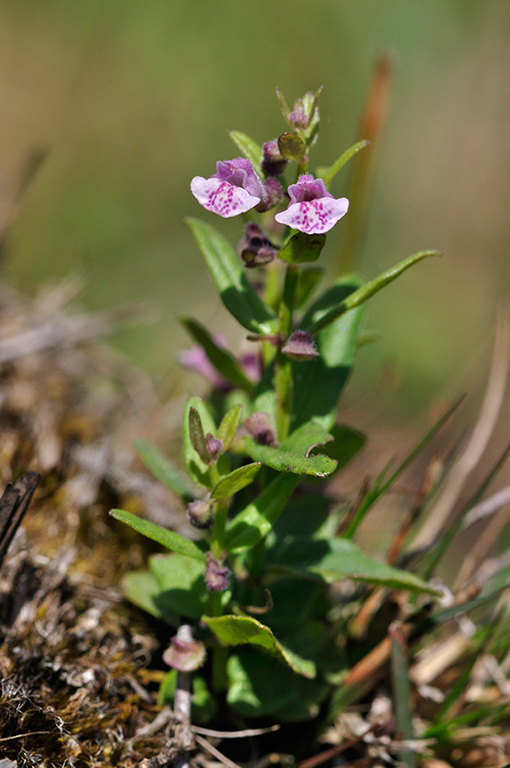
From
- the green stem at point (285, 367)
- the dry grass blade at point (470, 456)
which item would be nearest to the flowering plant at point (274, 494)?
the green stem at point (285, 367)

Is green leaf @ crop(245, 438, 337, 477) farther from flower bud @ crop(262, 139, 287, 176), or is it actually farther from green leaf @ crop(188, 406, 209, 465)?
flower bud @ crop(262, 139, 287, 176)

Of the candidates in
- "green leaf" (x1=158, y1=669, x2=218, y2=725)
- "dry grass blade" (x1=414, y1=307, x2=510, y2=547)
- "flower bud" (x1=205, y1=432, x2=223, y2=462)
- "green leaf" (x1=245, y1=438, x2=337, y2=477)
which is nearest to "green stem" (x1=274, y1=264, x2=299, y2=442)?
"green leaf" (x1=245, y1=438, x2=337, y2=477)

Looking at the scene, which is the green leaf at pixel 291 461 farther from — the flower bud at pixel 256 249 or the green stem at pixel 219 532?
the flower bud at pixel 256 249

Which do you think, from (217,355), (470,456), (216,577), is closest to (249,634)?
(216,577)

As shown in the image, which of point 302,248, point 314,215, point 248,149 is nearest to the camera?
point 314,215

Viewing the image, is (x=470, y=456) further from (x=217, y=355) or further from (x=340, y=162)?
(x=340, y=162)

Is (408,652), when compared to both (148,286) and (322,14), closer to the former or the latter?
(148,286)

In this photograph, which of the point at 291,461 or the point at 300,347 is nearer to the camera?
the point at 291,461
